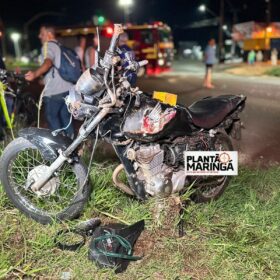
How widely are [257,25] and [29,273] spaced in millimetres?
30093

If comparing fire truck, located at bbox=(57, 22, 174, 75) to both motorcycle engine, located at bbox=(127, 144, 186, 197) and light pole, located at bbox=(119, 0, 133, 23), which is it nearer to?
light pole, located at bbox=(119, 0, 133, 23)

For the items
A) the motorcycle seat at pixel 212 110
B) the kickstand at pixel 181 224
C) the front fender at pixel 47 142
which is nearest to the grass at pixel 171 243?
the kickstand at pixel 181 224

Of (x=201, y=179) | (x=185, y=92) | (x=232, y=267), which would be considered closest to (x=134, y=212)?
(x=201, y=179)

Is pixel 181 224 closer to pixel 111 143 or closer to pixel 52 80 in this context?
pixel 111 143

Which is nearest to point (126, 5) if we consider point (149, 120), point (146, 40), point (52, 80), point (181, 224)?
point (146, 40)

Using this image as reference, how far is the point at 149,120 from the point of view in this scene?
3684mm

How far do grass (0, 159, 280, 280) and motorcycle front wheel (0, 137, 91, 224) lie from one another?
0.46 ft

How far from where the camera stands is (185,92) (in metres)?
14.5

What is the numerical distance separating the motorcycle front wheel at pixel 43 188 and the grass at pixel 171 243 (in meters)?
0.14

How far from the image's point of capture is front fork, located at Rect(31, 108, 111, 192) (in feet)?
12.0

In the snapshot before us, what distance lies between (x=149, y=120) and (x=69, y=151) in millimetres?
722

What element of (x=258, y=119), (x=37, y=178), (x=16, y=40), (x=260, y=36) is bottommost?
(x=16, y=40)

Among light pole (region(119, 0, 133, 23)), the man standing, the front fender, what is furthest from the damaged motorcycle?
light pole (region(119, 0, 133, 23))

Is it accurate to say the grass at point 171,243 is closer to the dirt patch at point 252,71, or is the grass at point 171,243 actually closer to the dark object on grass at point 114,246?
the dark object on grass at point 114,246
